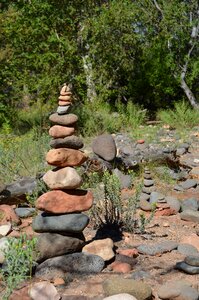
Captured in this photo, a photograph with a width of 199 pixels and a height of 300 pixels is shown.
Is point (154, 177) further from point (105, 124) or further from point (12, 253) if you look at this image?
point (105, 124)

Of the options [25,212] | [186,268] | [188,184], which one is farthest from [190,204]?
[186,268]

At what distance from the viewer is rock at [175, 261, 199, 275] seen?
3635mm

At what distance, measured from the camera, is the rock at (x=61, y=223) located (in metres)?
3.89

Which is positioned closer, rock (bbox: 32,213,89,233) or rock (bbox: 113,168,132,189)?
rock (bbox: 32,213,89,233)

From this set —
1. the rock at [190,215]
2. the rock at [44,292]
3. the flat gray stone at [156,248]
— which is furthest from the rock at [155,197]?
the rock at [44,292]

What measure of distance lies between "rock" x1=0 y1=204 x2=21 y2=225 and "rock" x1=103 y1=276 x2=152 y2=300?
1862mm

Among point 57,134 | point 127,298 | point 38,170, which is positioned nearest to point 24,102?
point 38,170

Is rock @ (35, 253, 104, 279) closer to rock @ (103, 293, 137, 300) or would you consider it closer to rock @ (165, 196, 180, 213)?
rock @ (103, 293, 137, 300)

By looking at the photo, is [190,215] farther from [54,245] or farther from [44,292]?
[44,292]

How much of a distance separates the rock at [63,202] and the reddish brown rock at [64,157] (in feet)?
0.78

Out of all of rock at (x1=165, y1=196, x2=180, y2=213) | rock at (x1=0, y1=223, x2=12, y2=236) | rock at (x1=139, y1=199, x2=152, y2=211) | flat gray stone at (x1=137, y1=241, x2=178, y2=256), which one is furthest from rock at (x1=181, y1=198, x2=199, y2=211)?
rock at (x1=0, y1=223, x2=12, y2=236)

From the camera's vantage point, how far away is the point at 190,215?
203 inches

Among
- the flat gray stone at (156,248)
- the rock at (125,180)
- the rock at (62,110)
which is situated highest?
the rock at (62,110)

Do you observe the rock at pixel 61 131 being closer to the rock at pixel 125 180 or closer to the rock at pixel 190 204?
the rock at pixel 190 204
